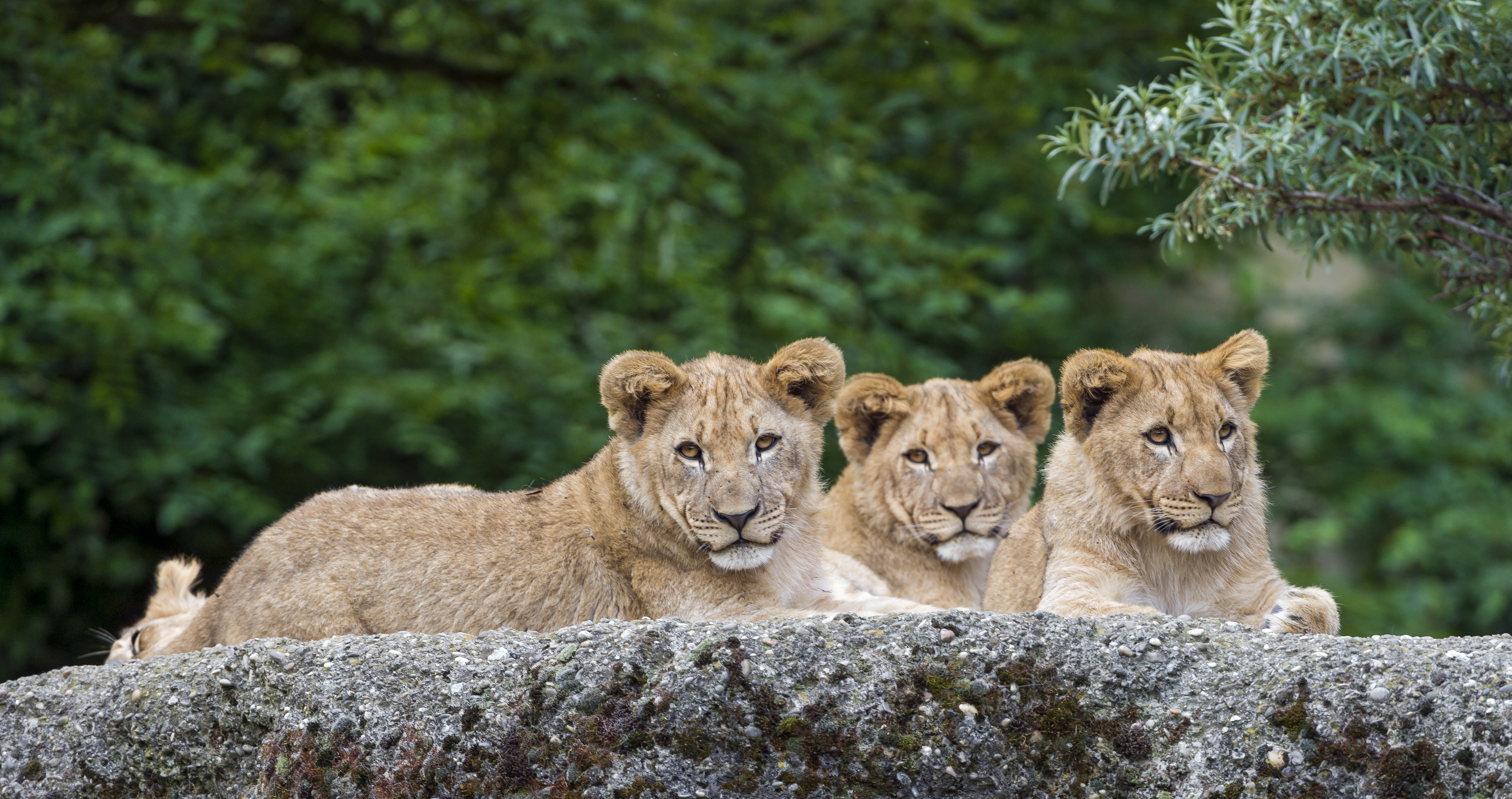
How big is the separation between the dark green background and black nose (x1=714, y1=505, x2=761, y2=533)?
20.6ft

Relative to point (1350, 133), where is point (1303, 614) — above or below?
below

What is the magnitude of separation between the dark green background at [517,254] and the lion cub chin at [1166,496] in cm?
662

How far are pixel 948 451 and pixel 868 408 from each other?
0.43m

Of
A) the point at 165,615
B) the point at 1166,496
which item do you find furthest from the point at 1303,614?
the point at 165,615

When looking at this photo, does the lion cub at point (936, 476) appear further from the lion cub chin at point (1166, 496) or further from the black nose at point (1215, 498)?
the black nose at point (1215, 498)

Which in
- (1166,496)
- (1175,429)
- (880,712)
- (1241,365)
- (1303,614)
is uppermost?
(1241,365)

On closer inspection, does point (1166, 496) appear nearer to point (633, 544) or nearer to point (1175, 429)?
point (1175, 429)

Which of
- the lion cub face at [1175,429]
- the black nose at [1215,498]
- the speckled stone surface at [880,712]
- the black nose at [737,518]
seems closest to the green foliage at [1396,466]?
the lion cub face at [1175,429]

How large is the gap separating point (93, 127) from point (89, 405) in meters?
2.11

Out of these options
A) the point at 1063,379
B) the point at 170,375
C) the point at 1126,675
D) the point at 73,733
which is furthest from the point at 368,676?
the point at 170,375

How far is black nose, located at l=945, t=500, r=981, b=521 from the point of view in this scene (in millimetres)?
5945

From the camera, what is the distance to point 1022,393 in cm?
628

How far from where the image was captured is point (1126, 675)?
396cm

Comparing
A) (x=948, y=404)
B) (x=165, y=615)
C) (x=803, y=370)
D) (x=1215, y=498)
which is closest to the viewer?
(x=1215, y=498)
